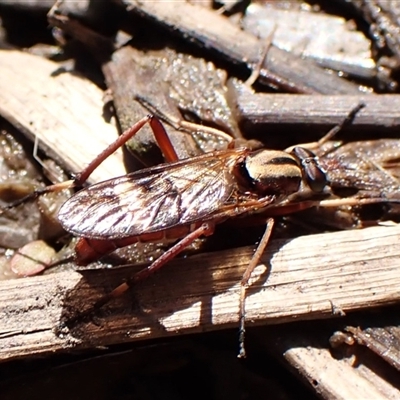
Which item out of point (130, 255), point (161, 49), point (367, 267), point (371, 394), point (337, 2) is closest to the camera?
point (371, 394)

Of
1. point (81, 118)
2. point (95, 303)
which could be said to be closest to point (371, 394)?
point (95, 303)

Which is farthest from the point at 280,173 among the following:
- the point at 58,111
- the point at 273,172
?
the point at 58,111

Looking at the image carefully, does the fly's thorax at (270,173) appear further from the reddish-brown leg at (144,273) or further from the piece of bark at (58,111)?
the piece of bark at (58,111)

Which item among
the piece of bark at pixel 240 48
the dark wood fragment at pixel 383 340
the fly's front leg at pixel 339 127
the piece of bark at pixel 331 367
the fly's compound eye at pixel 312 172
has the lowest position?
the piece of bark at pixel 331 367

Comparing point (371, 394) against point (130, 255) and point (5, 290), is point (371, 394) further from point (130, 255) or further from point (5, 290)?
point (5, 290)

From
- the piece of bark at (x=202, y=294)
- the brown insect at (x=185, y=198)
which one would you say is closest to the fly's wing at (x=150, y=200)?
the brown insect at (x=185, y=198)

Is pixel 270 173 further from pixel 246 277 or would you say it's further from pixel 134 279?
pixel 134 279
